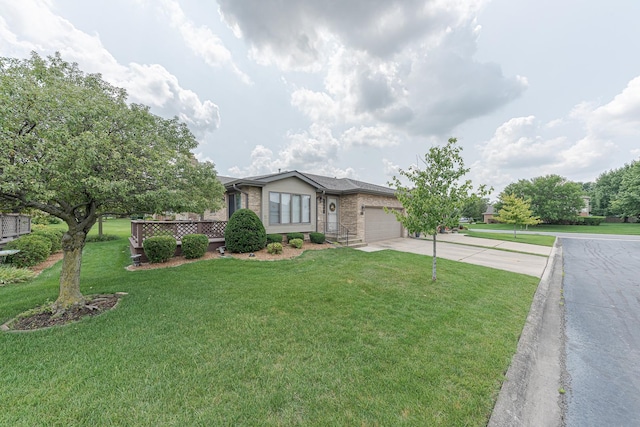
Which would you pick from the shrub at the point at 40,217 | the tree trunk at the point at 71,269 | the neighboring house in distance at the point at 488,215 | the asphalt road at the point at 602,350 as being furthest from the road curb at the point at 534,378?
the neighboring house in distance at the point at 488,215

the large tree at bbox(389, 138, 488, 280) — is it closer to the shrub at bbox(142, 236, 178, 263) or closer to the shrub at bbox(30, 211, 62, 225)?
the shrub at bbox(142, 236, 178, 263)

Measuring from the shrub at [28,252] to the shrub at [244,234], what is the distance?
246 inches

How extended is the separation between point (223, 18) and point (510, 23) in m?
13.7

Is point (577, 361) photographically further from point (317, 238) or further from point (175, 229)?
point (175, 229)

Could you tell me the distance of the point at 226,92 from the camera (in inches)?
584

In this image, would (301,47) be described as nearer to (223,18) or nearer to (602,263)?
(223,18)

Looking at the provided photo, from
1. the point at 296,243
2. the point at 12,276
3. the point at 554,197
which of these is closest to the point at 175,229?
the point at 12,276

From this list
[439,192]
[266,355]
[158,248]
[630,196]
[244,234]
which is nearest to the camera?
[266,355]

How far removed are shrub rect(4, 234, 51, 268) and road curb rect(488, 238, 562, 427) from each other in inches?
516

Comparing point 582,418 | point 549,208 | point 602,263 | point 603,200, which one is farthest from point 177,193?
point 603,200

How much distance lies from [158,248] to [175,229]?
66.1 inches

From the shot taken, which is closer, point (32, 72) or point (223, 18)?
point (32, 72)

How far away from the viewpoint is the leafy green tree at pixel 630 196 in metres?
31.8

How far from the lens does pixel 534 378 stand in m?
2.98
